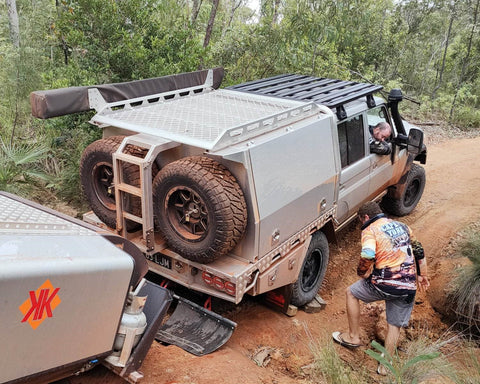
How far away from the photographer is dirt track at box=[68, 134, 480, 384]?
3588 millimetres

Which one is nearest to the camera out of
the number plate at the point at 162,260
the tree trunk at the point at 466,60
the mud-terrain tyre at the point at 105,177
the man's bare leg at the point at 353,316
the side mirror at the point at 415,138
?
the mud-terrain tyre at the point at 105,177

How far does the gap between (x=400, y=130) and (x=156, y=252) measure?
407 cm

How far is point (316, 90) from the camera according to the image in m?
5.70

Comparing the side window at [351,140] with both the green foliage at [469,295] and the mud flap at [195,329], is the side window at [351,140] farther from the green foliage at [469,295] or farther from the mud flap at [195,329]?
the mud flap at [195,329]

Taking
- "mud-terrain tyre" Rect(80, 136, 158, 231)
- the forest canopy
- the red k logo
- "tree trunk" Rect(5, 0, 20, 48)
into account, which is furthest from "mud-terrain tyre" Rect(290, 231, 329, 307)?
"tree trunk" Rect(5, 0, 20, 48)

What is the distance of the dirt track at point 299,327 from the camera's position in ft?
Answer: 11.8

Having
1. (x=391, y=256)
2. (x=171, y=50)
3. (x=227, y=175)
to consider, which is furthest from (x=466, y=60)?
(x=227, y=175)

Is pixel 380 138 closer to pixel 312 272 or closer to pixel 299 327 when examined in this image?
pixel 312 272

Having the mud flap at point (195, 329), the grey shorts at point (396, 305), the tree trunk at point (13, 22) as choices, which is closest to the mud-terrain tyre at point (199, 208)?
the mud flap at point (195, 329)

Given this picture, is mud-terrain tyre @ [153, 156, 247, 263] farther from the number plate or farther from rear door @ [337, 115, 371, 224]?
rear door @ [337, 115, 371, 224]

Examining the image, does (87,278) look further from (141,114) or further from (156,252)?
(141,114)

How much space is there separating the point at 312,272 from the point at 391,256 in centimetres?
129

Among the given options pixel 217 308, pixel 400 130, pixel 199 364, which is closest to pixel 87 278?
pixel 199 364

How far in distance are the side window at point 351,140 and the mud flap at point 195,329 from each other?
241cm
